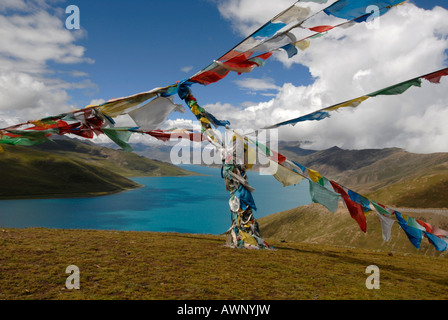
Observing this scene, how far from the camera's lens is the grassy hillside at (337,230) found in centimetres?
7008

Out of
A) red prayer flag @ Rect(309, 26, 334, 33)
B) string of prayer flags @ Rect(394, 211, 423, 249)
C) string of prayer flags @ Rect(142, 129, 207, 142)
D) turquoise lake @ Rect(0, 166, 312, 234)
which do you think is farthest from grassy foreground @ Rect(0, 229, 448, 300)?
turquoise lake @ Rect(0, 166, 312, 234)

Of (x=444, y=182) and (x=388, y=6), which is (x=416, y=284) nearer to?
(x=388, y=6)

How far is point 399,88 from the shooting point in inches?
365

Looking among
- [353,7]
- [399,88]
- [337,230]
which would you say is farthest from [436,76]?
[337,230]

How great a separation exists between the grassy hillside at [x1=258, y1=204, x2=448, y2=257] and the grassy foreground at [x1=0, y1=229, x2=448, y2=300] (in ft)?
163

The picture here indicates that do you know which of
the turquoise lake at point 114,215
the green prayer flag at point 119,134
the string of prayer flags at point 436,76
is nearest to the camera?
the string of prayer flags at point 436,76

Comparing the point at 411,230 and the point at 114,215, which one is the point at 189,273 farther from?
the point at 114,215

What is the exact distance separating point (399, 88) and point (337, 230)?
91607mm

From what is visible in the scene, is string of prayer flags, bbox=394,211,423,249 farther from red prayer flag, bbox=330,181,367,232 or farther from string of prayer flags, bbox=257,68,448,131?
string of prayer flags, bbox=257,68,448,131

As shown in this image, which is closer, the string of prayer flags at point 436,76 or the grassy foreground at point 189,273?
the grassy foreground at point 189,273

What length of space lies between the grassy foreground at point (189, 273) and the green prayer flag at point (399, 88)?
675 centimetres

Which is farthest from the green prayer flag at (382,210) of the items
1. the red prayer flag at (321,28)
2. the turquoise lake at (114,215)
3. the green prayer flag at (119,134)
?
the turquoise lake at (114,215)

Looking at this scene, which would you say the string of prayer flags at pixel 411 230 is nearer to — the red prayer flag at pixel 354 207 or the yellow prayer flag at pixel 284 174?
the red prayer flag at pixel 354 207
